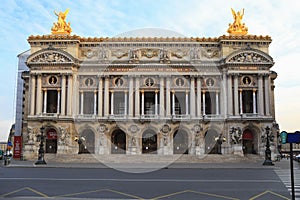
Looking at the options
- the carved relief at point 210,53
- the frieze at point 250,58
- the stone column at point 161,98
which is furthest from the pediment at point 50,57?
the frieze at point 250,58

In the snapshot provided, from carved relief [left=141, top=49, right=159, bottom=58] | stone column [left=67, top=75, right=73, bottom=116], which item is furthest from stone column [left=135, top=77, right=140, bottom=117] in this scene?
stone column [left=67, top=75, right=73, bottom=116]

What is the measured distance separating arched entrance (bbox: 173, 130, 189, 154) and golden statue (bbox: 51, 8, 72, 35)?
1131 inches

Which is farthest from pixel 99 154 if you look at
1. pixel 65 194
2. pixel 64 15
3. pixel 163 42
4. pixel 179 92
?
pixel 65 194

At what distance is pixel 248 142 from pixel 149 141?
18.3 metres

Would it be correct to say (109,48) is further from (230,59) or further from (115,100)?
(230,59)

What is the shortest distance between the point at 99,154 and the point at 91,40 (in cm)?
2175

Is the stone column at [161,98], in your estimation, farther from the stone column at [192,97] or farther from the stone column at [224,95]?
the stone column at [224,95]

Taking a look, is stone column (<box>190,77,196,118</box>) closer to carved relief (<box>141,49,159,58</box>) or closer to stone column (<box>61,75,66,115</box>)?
carved relief (<box>141,49,159,58</box>)

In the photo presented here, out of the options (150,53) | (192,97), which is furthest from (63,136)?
(192,97)

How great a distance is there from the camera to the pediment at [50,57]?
69875mm

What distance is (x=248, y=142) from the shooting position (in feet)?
233

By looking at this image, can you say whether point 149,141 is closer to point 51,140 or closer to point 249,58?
point 51,140

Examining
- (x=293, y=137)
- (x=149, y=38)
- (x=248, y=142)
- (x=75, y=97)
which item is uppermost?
(x=149, y=38)

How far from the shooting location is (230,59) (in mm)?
69562
